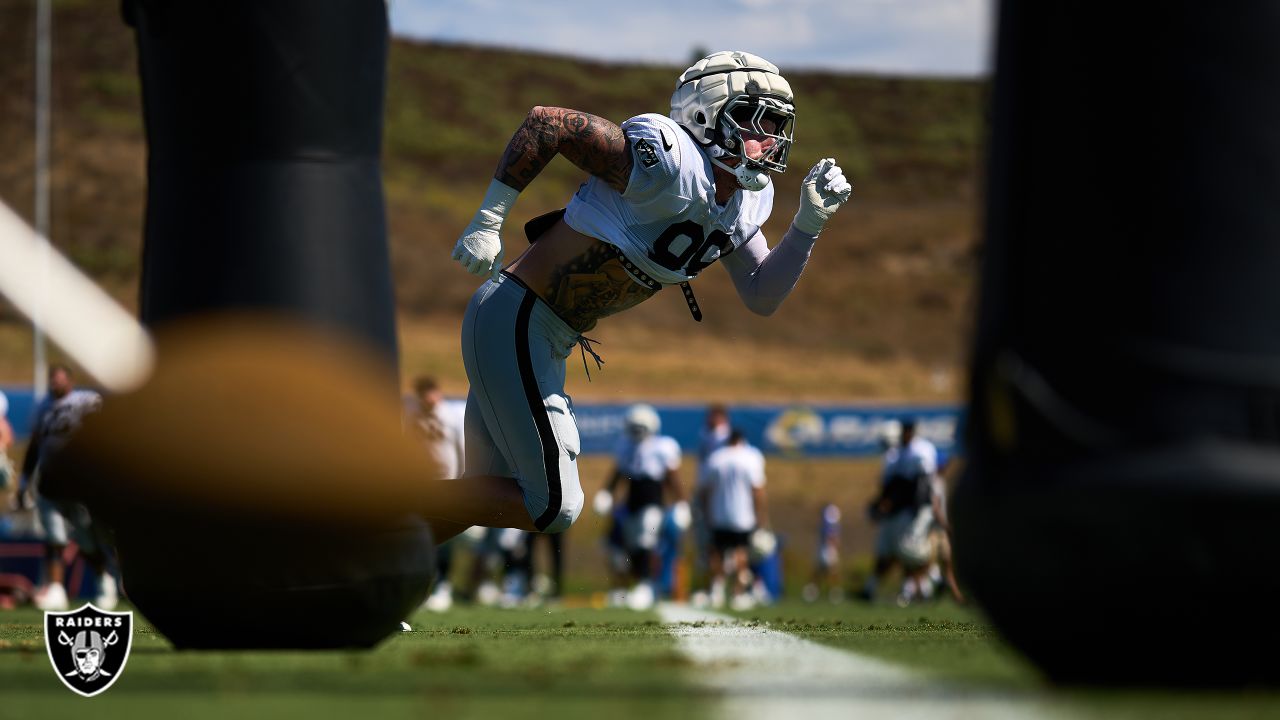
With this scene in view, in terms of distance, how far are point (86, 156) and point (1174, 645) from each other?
64119mm

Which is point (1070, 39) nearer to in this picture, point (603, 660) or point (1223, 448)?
point (1223, 448)

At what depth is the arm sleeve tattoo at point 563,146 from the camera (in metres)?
4.64

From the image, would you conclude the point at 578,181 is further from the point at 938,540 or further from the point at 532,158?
the point at 532,158

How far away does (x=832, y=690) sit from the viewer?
3.17 metres

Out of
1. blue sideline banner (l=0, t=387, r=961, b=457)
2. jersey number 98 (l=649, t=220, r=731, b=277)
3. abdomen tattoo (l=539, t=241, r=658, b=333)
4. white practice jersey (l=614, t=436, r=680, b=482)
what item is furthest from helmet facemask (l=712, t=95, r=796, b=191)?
A: blue sideline banner (l=0, t=387, r=961, b=457)

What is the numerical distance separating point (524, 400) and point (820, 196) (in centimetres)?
126

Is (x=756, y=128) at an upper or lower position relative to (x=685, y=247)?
upper

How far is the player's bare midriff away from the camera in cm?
496

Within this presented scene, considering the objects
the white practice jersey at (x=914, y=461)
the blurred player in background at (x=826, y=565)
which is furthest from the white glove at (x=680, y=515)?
the blurred player in background at (x=826, y=565)

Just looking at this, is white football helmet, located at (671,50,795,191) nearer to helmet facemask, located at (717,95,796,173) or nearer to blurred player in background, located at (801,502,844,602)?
helmet facemask, located at (717,95,796,173)

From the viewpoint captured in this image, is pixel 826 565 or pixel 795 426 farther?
pixel 795 426

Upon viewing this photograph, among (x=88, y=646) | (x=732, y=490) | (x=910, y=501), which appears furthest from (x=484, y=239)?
(x=732, y=490)

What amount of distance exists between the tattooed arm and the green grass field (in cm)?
113

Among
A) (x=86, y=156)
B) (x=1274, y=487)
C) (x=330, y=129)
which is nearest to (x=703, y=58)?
(x=330, y=129)
